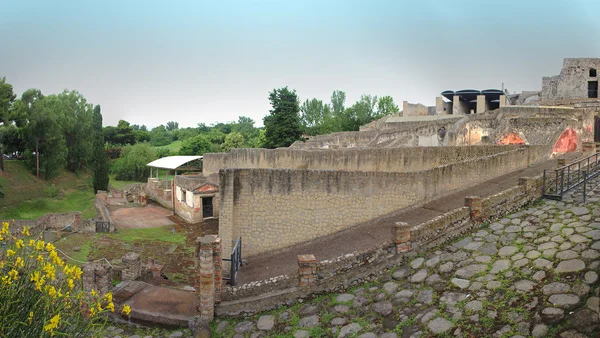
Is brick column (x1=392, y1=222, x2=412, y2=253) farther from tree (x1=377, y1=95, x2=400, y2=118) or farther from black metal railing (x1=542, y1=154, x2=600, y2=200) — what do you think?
tree (x1=377, y1=95, x2=400, y2=118)

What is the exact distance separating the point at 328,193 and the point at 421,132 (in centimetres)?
1146

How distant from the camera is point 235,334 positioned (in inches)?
275

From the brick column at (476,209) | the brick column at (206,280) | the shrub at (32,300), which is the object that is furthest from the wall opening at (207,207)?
the shrub at (32,300)

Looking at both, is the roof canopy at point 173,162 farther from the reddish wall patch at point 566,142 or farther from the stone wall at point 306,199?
the reddish wall patch at point 566,142

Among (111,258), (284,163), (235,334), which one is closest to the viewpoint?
(235,334)

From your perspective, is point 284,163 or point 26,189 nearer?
point 284,163

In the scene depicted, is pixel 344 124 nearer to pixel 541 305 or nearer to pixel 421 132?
pixel 421 132

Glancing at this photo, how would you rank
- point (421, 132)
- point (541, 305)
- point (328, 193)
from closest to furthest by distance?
1. point (541, 305)
2. point (328, 193)
3. point (421, 132)

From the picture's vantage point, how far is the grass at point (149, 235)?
1645 centimetres

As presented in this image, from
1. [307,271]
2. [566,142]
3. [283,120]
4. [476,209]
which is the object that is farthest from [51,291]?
[283,120]

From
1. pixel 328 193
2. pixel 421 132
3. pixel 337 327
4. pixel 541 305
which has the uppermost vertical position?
pixel 421 132

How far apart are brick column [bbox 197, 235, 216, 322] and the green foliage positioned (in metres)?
37.8

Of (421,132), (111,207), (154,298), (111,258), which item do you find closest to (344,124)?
(421,132)

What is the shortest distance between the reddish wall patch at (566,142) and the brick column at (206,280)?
12759mm
